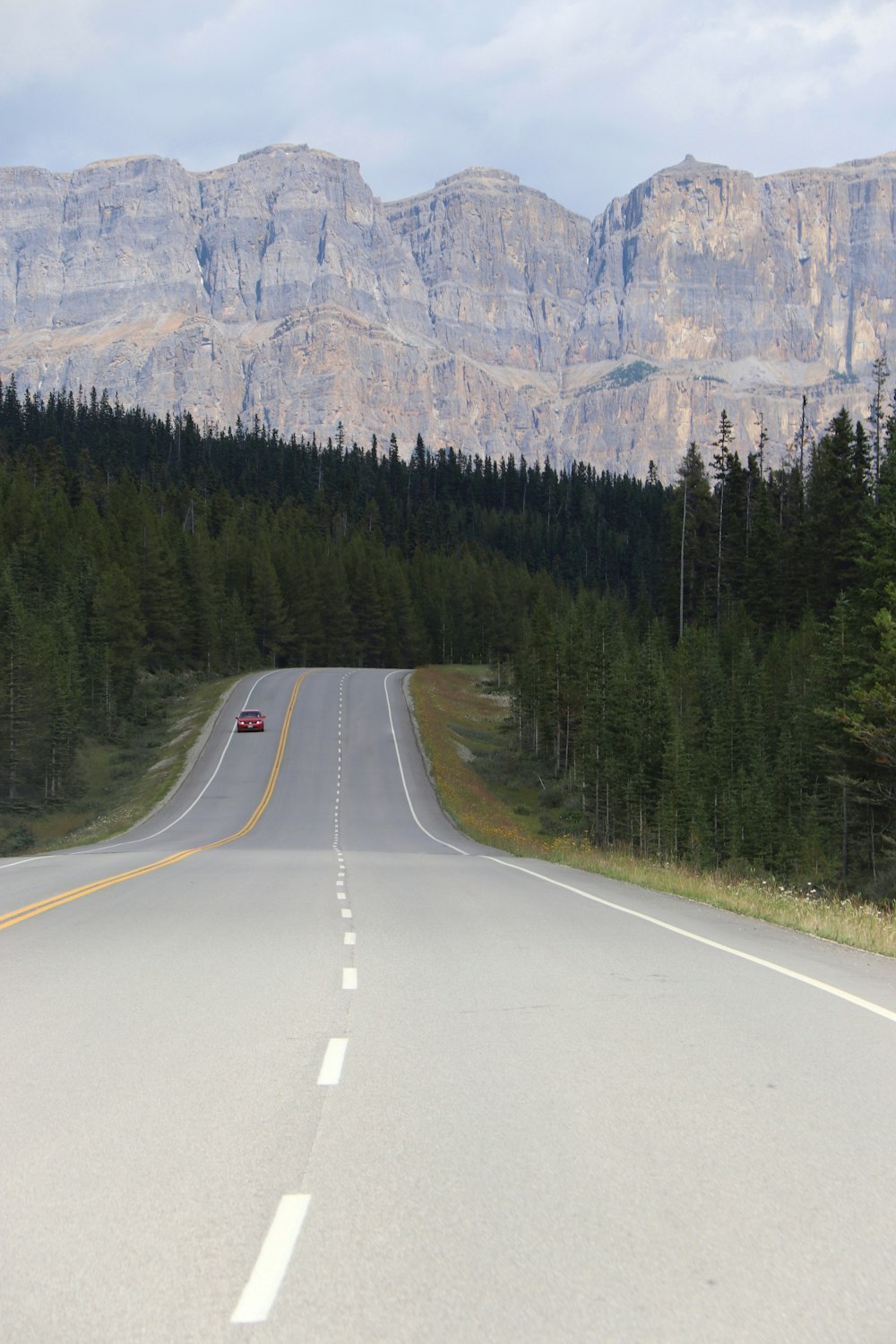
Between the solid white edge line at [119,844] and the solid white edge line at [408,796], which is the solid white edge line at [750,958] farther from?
the solid white edge line at [408,796]

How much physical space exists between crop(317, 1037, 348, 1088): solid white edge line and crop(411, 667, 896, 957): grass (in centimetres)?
783

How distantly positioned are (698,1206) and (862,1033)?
12.6 ft

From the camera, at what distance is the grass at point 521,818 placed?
1630 cm

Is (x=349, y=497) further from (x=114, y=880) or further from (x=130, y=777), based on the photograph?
(x=114, y=880)

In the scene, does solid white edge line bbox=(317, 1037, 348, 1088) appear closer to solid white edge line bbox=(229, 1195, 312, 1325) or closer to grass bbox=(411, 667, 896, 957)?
solid white edge line bbox=(229, 1195, 312, 1325)

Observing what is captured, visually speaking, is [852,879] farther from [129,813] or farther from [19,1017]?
[19,1017]

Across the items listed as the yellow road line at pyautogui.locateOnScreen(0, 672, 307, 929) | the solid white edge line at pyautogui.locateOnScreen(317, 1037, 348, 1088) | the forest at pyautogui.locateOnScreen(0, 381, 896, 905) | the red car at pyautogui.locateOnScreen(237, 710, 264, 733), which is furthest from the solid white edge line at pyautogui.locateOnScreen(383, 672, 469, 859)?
the solid white edge line at pyautogui.locateOnScreen(317, 1037, 348, 1088)

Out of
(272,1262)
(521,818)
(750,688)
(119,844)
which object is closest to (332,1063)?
(272,1262)

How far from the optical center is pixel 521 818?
195ft

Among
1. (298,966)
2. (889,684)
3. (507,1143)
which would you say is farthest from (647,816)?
(507,1143)

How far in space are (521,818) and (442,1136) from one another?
176ft

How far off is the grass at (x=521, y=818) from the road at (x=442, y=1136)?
2.73 metres

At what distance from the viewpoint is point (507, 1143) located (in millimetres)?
5809

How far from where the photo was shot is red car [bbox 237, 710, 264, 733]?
226ft
